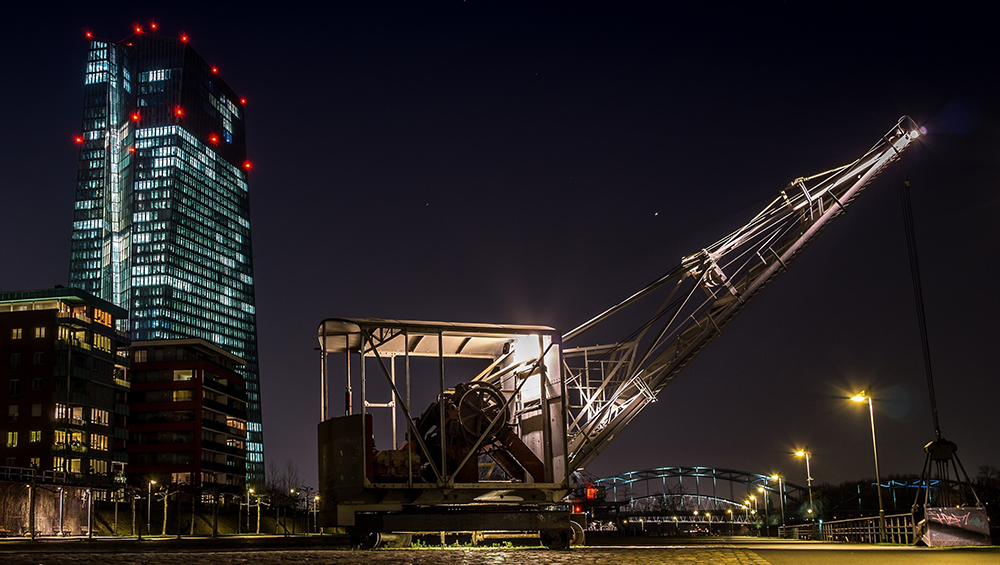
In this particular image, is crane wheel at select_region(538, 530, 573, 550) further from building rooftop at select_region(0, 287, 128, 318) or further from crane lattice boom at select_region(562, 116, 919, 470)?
building rooftop at select_region(0, 287, 128, 318)

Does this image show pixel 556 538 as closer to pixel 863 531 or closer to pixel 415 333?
pixel 415 333

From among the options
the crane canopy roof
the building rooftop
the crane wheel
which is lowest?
the crane wheel

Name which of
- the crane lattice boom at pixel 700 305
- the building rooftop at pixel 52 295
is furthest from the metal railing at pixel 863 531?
the building rooftop at pixel 52 295

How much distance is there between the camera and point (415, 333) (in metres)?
20.8

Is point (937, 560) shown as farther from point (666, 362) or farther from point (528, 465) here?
point (666, 362)

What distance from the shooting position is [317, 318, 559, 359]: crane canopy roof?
20.5m

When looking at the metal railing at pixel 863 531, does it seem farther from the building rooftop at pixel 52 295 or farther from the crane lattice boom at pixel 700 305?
the building rooftop at pixel 52 295

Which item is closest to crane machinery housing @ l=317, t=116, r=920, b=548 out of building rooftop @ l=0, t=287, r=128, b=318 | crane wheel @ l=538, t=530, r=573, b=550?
crane wheel @ l=538, t=530, r=573, b=550

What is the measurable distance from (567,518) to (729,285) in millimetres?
10801

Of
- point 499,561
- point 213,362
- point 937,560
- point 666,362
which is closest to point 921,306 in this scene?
point 666,362

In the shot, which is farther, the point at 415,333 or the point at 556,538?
the point at 415,333

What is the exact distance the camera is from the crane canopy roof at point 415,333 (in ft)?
67.2

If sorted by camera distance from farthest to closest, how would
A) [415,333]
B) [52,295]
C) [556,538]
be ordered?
[52,295] < [415,333] < [556,538]

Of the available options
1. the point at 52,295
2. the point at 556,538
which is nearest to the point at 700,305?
the point at 556,538
